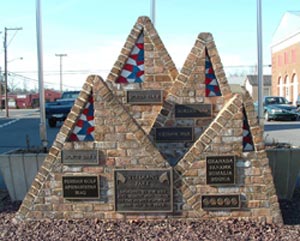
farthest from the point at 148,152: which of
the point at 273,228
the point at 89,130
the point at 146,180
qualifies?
the point at 273,228

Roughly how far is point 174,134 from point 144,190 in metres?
0.98

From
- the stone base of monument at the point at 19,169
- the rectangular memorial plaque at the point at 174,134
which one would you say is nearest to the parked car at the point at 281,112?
the rectangular memorial plaque at the point at 174,134

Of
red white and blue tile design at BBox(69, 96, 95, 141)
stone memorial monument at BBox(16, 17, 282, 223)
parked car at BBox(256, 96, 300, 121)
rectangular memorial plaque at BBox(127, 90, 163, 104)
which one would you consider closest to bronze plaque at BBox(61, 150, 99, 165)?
stone memorial monument at BBox(16, 17, 282, 223)

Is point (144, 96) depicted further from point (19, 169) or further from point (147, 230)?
point (19, 169)

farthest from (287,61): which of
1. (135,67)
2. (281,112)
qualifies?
(135,67)

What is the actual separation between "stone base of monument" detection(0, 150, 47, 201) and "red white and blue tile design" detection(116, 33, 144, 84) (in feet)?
5.61

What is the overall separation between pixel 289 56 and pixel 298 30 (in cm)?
334

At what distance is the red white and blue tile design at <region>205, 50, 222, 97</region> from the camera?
19.1ft

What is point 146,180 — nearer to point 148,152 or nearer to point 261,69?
point 148,152

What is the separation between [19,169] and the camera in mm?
6590

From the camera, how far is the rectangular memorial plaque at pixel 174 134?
19.4 ft

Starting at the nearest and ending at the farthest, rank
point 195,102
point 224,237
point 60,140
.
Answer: point 224,237 → point 60,140 → point 195,102

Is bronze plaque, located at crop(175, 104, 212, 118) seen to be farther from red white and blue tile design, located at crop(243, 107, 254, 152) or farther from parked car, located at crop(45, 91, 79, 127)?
parked car, located at crop(45, 91, 79, 127)

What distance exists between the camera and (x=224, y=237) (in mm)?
4750
